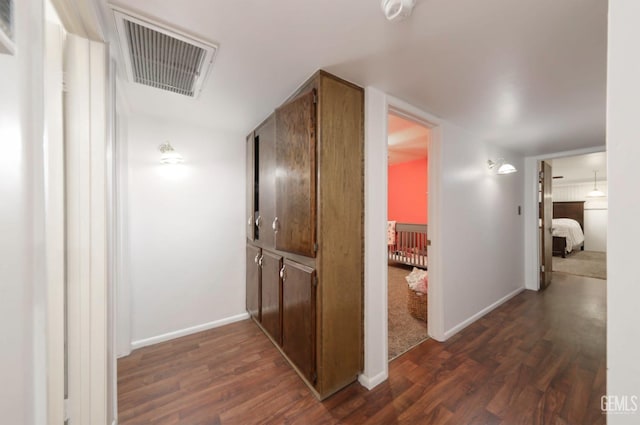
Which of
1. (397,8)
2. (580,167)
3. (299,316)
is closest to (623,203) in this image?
(397,8)

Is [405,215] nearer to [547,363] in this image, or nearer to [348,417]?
[547,363]

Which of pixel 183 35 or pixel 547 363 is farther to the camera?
pixel 547 363

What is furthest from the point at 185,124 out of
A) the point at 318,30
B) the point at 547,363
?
the point at 547,363

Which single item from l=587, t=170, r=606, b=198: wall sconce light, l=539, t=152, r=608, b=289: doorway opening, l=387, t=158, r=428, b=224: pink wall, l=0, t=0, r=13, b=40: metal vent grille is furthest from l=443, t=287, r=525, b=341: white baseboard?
l=587, t=170, r=606, b=198: wall sconce light

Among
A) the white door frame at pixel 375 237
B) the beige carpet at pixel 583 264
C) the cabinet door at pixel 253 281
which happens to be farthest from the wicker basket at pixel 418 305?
the beige carpet at pixel 583 264

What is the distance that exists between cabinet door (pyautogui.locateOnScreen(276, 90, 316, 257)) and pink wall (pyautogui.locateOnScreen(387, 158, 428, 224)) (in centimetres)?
350

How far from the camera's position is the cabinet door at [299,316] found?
1518 millimetres

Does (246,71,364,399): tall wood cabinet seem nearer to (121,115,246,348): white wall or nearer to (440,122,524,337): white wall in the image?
(121,115,246,348): white wall

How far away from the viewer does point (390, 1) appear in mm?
937

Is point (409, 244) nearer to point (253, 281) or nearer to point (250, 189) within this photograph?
point (253, 281)

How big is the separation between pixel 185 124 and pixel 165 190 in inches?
28.5

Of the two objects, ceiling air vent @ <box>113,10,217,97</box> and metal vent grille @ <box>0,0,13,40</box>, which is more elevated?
ceiling air vent @ <box>113,10,217,97</box>

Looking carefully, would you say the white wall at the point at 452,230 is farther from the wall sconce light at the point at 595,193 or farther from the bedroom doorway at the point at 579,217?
the wall sconce light at the point at 595,193

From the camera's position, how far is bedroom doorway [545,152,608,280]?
5.12m
